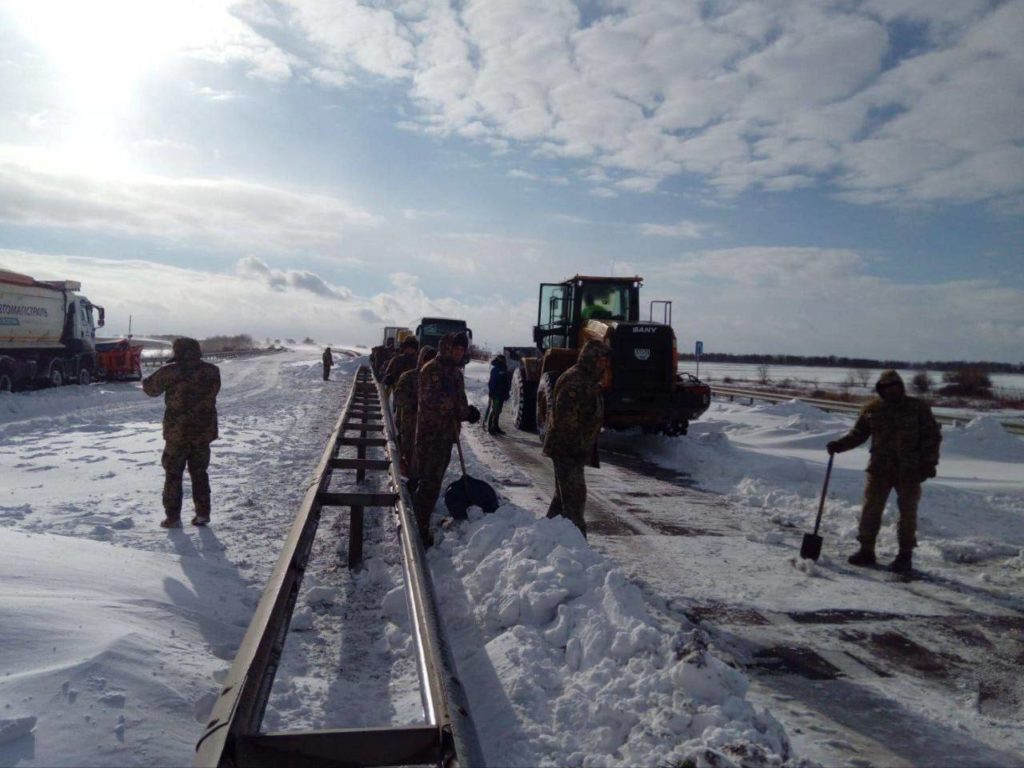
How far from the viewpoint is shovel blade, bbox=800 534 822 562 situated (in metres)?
6.68

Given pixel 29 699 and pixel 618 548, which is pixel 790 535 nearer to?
pixel 618 548

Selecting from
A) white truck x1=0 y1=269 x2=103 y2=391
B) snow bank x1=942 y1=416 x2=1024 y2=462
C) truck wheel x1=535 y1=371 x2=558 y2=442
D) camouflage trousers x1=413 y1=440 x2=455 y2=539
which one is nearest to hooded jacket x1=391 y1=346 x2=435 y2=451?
camouflage trousers x1=413 y1=440 x2=455 y2=539

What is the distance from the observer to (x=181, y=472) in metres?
7.12

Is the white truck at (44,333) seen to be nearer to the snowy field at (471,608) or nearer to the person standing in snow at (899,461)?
the snowy field at (471,608)

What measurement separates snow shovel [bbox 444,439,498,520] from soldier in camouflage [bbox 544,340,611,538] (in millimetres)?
807

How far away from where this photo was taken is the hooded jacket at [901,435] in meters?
6.76

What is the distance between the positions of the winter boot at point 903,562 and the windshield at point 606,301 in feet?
29.1

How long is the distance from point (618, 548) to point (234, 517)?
4024mm

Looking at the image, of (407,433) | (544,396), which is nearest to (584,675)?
(407,433)

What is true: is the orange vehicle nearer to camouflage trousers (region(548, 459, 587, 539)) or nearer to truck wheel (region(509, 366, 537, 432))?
truck wheel (region(509, 366, 537, 432))

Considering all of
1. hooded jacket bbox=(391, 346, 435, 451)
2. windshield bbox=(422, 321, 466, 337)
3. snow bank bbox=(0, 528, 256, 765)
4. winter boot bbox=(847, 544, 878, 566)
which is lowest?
winter boot bbox=(847, 544, 878, 566)

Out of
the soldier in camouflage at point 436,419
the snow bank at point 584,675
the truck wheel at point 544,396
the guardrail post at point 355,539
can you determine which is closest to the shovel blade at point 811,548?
the snow bank at point 584,675

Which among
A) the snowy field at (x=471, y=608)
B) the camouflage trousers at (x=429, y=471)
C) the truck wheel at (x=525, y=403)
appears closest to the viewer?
the snowy field at (x=471, y=608)

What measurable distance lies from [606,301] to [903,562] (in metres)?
9.21
